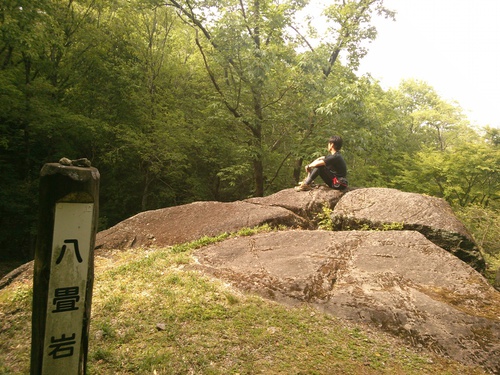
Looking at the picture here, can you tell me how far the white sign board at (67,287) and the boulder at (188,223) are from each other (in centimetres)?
421

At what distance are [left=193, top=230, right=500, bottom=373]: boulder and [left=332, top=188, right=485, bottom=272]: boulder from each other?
703 mm

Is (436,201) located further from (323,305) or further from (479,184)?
(479,184)

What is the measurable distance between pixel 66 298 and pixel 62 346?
1.27 ft

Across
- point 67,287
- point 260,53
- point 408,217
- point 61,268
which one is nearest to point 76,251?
point 61,268

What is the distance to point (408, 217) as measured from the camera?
6090 millimetres

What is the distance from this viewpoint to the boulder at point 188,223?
6824 mm

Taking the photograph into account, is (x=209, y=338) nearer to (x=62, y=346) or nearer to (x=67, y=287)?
(x=62, y=346)

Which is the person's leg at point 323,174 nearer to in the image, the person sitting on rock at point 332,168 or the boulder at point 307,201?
the person sitting on rock at point 332,168

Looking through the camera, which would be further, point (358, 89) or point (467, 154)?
point (467, 154)

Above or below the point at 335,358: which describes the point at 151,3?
above

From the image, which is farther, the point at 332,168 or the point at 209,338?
the point at 332,168

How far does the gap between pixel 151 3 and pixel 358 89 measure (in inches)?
351

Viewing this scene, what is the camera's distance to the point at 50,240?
2371 mm

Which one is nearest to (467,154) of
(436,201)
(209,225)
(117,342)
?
(436,201)
